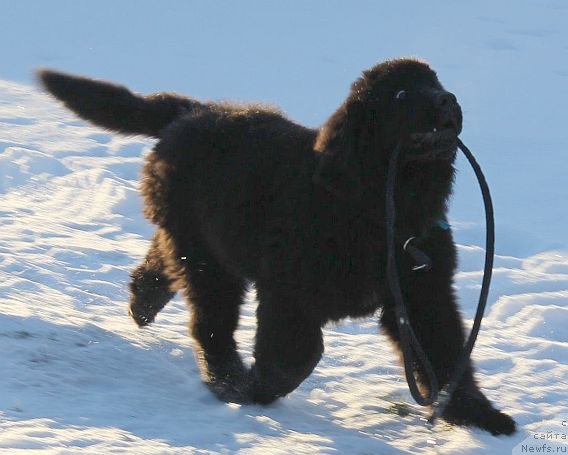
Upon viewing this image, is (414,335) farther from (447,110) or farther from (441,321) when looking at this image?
(447,110)

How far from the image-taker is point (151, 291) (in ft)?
17.0

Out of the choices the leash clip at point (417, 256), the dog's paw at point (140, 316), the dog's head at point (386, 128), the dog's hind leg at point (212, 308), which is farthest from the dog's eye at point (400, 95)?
the dog's paw at point (140, 316)

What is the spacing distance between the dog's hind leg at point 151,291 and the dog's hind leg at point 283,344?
1056 mm

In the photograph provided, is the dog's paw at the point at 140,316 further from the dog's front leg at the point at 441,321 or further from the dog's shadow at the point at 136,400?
the dog's front leg at the point at 441,321

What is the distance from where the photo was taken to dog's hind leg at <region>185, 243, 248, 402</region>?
4555mm

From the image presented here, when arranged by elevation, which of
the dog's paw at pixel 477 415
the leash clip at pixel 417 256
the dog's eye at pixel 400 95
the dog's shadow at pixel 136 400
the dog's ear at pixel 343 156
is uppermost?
the dog's eye at pixel 400 95

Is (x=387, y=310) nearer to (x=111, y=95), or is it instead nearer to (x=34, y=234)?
(x=111, y=95)

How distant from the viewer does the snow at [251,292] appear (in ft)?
12.7

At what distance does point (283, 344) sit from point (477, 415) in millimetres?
784

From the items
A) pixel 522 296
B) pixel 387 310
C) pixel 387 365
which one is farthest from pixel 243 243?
pixel 522 296

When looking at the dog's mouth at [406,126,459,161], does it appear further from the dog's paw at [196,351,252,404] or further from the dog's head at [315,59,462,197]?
the dog's paw at [196,351,252,404]

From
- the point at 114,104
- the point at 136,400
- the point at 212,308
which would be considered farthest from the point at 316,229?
the point at 114,104

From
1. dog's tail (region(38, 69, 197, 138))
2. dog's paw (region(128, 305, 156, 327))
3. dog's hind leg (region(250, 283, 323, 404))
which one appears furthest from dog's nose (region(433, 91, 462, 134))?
dog's paw (region(128, 305, 156, 327))

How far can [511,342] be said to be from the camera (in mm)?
5383
